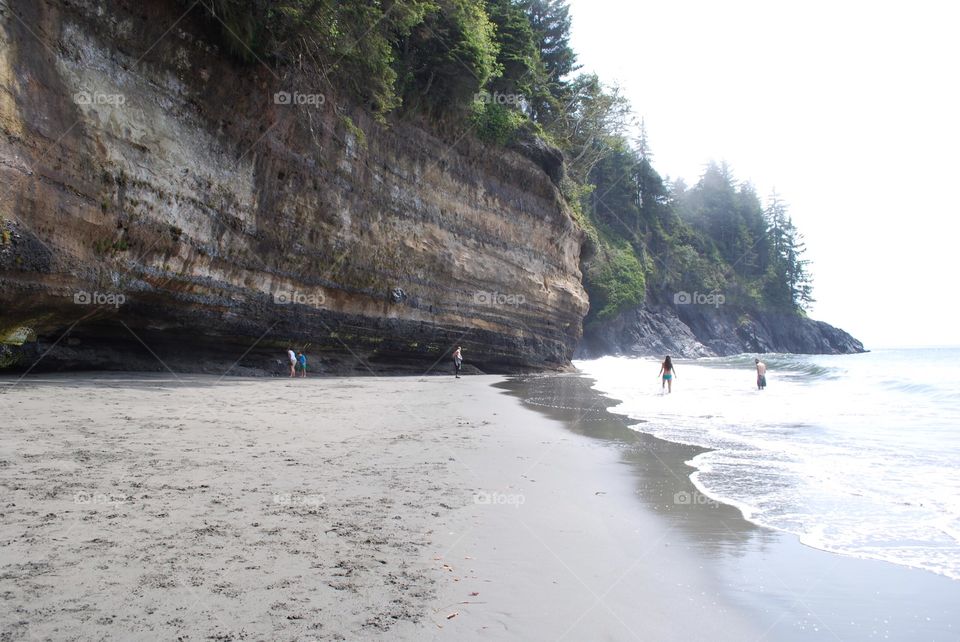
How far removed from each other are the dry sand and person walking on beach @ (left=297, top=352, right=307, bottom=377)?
30.8 ft

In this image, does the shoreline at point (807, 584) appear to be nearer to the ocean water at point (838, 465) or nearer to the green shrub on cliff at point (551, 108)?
the ocean water at point (838, 465)

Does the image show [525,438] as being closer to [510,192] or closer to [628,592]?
[628,592]

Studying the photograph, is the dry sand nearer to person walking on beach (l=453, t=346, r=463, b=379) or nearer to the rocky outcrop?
person walking on beach (l=453, t=346, r=463, b=379)

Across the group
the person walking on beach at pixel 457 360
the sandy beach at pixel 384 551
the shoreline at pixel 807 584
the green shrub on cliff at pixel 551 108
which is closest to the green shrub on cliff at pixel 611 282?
the green shrub on cliff at pixel 551 108

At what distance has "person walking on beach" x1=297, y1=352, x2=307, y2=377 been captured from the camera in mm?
16500

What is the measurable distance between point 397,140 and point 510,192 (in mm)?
6842

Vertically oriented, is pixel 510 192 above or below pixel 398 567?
above

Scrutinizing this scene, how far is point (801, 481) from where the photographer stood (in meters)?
5.92

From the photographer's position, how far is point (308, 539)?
3.45 meters

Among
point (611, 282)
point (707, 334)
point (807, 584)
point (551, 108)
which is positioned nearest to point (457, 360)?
point (807, 584)

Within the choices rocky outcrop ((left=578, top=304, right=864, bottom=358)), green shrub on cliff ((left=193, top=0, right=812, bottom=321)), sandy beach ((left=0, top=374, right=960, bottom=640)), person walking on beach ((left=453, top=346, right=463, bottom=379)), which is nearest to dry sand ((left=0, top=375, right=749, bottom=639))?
sandy beach ((left=0, top=374, right=960, bottom=640))

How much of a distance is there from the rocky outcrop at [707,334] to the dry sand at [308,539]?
40.8m

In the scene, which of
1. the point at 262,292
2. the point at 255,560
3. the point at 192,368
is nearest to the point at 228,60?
the point at 262,292

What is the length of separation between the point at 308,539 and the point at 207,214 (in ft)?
38.0
